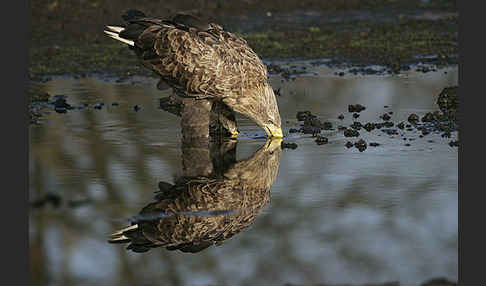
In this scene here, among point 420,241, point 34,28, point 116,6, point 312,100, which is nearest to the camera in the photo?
point 420,241

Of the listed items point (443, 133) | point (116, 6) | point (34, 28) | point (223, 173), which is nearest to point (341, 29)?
point (116, 6)

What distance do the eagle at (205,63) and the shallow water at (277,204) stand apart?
585 millimetres

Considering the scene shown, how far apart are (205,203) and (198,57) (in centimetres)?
315

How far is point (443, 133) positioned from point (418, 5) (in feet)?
47.8

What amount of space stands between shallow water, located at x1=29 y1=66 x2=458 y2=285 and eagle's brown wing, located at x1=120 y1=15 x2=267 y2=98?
822 millimetres

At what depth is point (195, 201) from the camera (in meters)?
8.87

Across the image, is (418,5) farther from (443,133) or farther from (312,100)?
(443,133)

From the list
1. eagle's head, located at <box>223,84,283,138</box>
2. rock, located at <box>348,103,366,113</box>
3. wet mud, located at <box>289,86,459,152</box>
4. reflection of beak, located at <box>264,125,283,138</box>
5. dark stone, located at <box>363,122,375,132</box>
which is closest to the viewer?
eagle's head, located at <box>223,84,283,138</box>

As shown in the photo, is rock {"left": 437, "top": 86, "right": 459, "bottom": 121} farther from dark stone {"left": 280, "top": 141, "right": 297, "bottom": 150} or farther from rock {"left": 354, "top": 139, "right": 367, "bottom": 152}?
dark stone {"left": 280, "top": 141, "right": 297, "bottom": 150}

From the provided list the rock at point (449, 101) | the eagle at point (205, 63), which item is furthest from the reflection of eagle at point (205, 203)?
the rock at point (449, 101)

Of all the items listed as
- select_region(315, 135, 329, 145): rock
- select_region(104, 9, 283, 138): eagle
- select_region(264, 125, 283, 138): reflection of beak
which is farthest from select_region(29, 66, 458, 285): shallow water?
select_region(104, 9, 283, 138): eagle

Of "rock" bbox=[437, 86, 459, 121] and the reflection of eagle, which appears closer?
the reflection of eagle

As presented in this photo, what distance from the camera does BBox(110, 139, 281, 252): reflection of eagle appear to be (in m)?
7.86

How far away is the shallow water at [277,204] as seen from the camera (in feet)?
23.3
